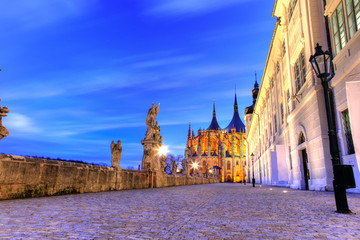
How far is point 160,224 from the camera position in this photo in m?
3.69

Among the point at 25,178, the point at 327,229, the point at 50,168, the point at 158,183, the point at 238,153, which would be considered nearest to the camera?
the point at 327,229

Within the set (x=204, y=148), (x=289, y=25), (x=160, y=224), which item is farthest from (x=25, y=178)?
(x=204, y=148)

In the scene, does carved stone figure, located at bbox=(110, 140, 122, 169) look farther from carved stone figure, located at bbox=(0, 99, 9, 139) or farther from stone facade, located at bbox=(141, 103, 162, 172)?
carved stone figure, located at bbox=(0, 99, 9, 139)

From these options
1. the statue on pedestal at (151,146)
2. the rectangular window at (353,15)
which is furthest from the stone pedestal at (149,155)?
the rectangular window at (353,15)

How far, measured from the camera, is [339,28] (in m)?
10.9

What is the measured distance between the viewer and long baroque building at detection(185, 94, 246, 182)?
8878 centimetres

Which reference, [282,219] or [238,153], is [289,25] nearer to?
[282,219]

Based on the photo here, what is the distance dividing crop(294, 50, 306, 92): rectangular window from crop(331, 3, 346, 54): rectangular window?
3065 mm

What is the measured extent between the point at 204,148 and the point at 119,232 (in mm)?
91395

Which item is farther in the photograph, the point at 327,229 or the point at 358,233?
the point at 327,229

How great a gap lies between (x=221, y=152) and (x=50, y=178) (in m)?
85.7

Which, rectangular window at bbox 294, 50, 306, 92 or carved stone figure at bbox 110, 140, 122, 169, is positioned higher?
rectangular window at bbox 294, 50, 306, 92

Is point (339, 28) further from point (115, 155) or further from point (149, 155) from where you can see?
point (149, 155)

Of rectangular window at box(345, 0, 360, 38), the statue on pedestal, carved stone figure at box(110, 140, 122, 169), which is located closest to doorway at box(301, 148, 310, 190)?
rectangular window at box(345, 0, 360, 38)
